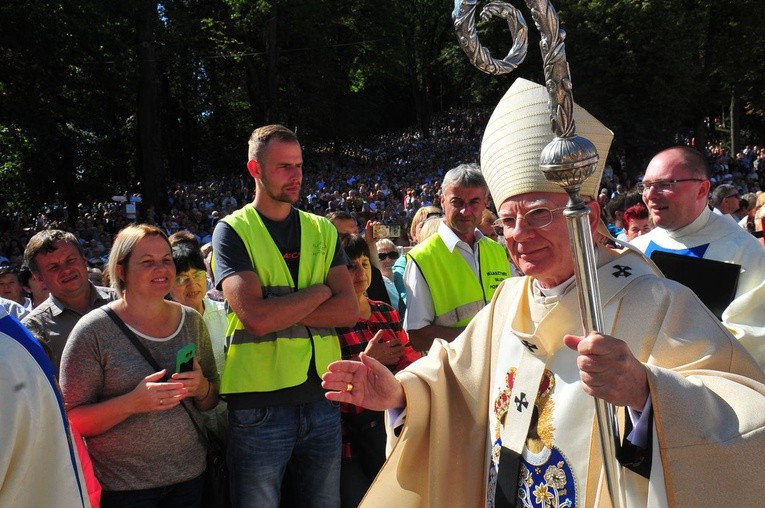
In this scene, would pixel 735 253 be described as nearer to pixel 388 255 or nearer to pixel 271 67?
pixel 388 255

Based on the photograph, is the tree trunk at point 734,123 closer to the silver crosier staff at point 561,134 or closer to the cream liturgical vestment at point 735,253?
the cream liturgical vestment at point 735,253

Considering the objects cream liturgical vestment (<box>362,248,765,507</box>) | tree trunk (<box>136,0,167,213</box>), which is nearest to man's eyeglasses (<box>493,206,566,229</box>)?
cream liturgical vestment (<box>362,248,765,507</box>)

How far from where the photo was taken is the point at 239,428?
3.60 meters

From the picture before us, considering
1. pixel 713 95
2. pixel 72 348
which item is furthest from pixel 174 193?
pixel 72 348

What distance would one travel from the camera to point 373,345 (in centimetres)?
314

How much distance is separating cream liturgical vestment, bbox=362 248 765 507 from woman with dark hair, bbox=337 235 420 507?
4.16ft

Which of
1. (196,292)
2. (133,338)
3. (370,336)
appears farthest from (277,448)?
(196,292)

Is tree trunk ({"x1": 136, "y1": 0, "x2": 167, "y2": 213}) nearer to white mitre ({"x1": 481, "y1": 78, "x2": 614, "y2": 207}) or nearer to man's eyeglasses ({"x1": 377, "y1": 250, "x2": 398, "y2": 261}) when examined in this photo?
man's eyeglasses ({"x1": 377, "y1": 250, "x2": 398, "y2": 261})

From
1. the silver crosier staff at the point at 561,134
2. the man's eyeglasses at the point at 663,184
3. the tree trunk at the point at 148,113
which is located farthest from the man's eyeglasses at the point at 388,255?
the tree trunk at the point at 148,113

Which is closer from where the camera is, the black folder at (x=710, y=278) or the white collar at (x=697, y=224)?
the black folder at (x=710, y=278)

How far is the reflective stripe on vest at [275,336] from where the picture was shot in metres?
3.58

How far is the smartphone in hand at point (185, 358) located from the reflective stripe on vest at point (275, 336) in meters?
0.18

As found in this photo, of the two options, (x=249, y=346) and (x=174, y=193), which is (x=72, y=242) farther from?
(x=174, y=193)

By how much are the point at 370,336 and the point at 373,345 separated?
1313 millimetres
